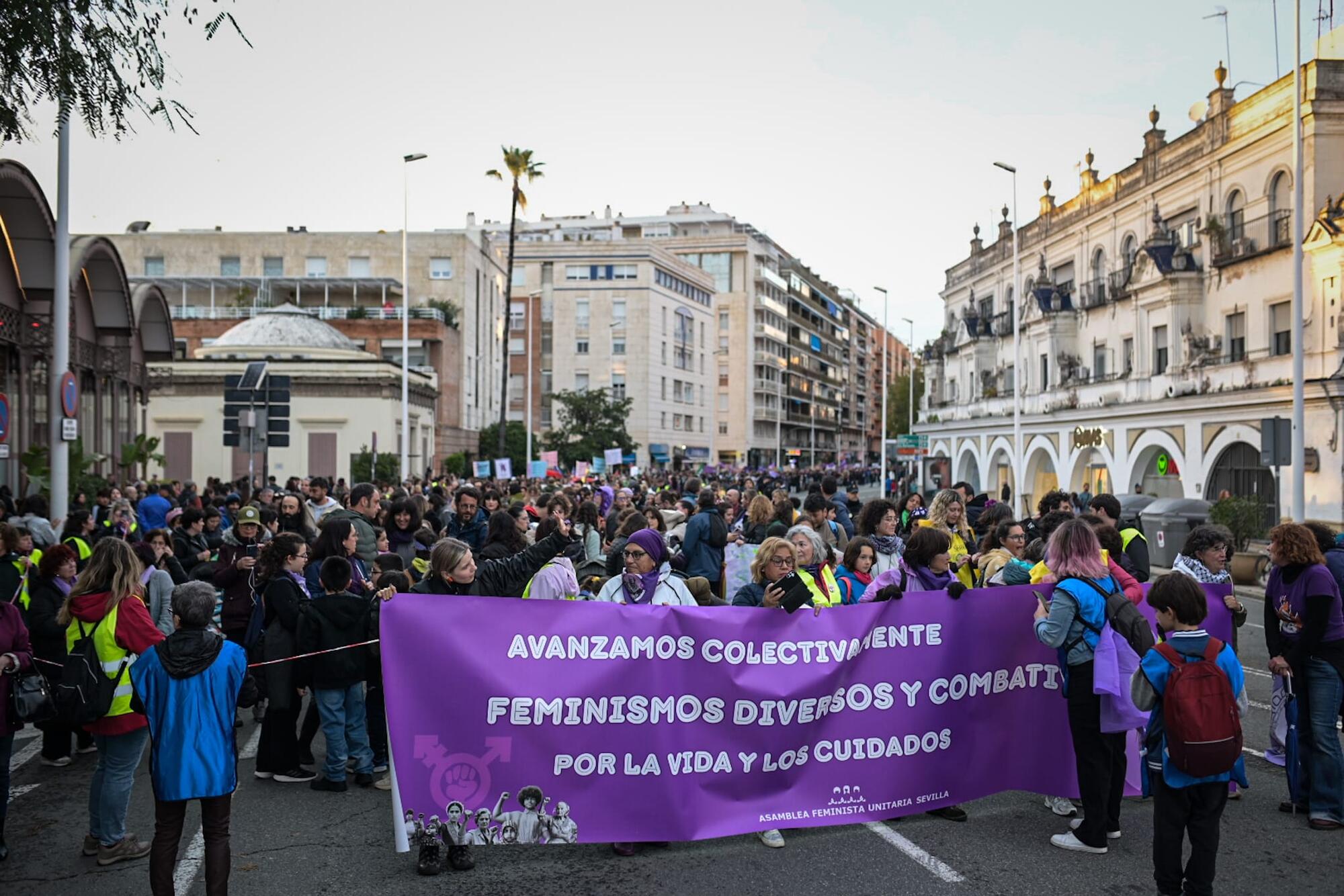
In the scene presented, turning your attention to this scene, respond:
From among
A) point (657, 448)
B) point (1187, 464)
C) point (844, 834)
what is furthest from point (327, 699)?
point (657, 448)

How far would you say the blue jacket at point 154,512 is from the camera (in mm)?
16125

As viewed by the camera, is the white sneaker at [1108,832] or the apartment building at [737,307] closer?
the white sneaker at [1108,832]

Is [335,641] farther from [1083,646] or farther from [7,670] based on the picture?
[1083,646]

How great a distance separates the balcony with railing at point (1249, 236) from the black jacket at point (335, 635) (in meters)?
28.4

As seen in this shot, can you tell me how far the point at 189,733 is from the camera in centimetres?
514

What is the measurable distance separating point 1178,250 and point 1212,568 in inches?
1196

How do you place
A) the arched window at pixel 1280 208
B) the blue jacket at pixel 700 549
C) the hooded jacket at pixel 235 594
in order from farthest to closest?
the arched window at pixel 1280 208 → the blue jacket at pixel 700 549 → the hooded jacket at pixel 235 594

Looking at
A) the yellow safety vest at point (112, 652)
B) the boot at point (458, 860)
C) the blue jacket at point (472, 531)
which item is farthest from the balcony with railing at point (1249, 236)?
the yellow safety vest at point (112, 652)

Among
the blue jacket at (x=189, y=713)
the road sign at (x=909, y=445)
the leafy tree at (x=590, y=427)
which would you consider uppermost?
the leafy tree at (x=590, y=427)

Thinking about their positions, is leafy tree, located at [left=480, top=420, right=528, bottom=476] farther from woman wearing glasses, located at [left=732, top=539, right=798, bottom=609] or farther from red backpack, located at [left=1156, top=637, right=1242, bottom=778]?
red backpack, located at [left=1156, top=637, right=1242, bottom=778]

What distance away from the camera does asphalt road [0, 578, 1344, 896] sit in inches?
224

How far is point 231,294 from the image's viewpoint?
70688 mm

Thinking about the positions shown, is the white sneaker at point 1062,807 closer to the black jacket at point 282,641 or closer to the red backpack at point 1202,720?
the red backpack at point 1202,720

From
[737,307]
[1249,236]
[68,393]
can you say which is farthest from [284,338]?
[737,307]
